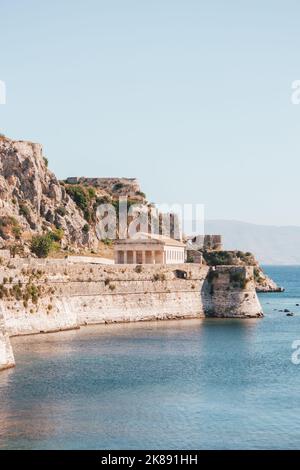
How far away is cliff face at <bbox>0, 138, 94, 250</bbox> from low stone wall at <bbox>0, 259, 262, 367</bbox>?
88.3 feet

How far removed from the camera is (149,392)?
131 ft

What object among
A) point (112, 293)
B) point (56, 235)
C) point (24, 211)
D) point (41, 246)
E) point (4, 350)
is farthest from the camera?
point (56, 235)

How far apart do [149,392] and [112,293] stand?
2898 cm

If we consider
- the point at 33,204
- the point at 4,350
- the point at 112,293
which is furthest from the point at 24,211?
the point at 4,350

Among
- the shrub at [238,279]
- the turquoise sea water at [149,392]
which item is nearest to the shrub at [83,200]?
the shrub at [238,279]

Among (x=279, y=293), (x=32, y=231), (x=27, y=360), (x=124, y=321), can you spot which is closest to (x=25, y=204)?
(x=32, y=231)

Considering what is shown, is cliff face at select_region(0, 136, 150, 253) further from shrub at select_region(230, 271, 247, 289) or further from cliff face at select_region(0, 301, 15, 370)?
cliff face at select_region(0, 301, 15, 370)

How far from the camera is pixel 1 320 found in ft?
141

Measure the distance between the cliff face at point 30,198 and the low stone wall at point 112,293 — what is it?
2693cm

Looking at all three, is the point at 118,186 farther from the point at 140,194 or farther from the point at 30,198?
the point at 30,198

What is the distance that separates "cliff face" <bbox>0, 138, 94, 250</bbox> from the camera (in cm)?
10000

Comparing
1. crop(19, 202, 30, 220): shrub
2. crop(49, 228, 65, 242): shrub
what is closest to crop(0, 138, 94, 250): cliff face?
crop(19, 202, 30, 220): shrub

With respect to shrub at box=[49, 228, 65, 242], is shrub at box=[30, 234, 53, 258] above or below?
below

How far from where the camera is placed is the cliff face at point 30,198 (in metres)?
100
